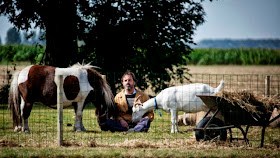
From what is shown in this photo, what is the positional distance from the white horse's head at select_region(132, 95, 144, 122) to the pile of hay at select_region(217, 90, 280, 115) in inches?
100

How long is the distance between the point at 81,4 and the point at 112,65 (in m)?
2.85

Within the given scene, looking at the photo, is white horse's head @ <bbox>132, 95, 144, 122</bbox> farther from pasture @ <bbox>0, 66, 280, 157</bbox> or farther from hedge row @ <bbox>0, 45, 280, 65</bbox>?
hedge row @ <bbox>0, 45, 280, 65</bbox>

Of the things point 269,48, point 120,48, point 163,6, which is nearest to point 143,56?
point 120,48

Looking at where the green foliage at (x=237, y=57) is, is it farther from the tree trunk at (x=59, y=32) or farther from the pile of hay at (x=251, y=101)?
the pile of hay at (x=251, y=101)

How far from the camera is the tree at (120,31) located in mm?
17391

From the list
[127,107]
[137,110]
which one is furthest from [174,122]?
[127,107]

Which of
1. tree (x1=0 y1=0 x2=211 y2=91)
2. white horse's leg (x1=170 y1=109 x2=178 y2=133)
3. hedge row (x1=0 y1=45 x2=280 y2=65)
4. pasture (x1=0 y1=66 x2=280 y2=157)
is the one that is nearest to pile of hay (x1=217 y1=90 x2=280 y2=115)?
pasture (x1=0 y1=66 x2=280 y2=157)

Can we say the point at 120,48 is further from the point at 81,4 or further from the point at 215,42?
Result: the point at 215,42

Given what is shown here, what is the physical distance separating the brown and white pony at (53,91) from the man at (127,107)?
0.21m

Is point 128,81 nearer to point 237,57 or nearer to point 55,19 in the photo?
point 55,19

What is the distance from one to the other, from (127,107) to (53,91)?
177 cm

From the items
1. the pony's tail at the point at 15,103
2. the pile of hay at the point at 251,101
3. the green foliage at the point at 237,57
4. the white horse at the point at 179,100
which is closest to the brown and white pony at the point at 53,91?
the pony's tail at the point at 15,103

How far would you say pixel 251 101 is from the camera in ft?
26.6

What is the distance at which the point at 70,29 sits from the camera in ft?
57.6
